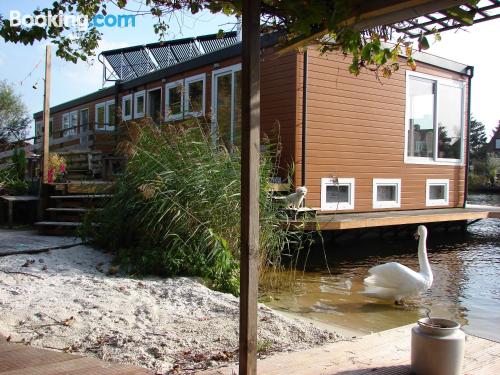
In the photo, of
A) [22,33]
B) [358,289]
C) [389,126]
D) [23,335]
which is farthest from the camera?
[389,126]

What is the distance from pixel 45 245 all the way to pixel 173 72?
716 centimetres

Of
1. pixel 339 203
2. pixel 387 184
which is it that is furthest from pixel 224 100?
pixel 387 184

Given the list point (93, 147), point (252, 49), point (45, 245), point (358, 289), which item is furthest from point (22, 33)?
point (93, 147)

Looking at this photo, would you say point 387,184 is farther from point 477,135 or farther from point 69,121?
point 477,135

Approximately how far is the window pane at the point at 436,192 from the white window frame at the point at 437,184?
0.06 m

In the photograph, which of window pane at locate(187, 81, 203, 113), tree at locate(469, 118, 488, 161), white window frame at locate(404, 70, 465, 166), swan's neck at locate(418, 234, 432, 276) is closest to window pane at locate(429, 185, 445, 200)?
white window frame at locate(404, 70, 465, 166)

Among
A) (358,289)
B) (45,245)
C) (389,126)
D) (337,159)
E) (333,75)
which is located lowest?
(358,289)

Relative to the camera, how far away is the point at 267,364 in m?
2.93

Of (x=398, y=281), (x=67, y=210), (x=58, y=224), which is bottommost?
(x=398, y=281)

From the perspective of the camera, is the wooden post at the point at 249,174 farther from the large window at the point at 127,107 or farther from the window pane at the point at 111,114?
the window pane at the point at 111,114

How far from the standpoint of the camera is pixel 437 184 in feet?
39.4

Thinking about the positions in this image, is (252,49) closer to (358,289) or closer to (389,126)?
(358,289)

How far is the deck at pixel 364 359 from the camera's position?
2.85 metres

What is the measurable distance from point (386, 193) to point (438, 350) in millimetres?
8556
